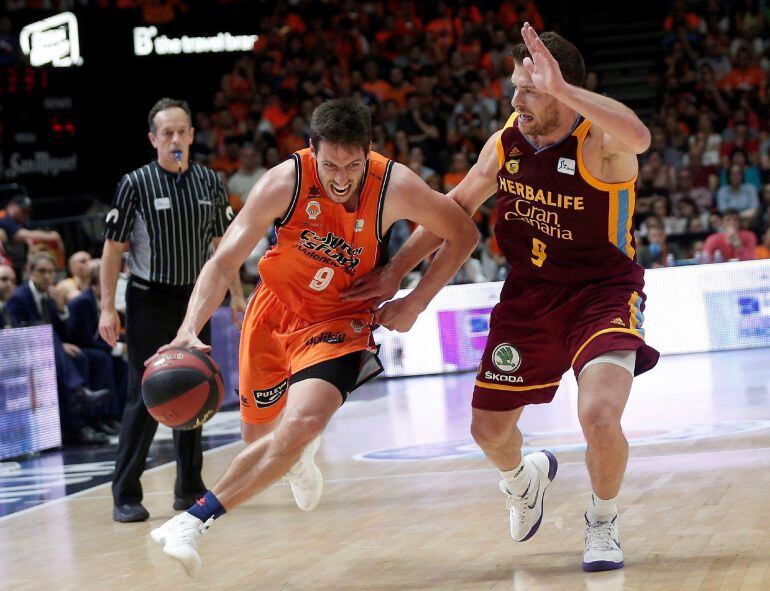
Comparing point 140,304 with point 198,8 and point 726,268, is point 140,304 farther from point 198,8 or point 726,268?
point 198,8

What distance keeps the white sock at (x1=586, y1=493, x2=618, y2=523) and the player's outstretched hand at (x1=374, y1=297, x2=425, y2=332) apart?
3.24 feet

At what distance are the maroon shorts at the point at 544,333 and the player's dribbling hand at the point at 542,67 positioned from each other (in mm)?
830

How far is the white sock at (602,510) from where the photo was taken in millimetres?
4145

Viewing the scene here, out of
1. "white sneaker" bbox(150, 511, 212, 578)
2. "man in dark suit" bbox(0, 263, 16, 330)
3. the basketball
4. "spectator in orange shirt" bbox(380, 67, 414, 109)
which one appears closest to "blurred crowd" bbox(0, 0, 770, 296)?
"spectator in orange shirt" bbox(380, 67, 414, 109)

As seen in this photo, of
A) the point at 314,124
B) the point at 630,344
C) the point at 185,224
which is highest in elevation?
the point at 314,124

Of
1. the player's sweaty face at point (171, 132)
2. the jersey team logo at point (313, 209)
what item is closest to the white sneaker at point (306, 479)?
the jersey team logo at point (313, 209)

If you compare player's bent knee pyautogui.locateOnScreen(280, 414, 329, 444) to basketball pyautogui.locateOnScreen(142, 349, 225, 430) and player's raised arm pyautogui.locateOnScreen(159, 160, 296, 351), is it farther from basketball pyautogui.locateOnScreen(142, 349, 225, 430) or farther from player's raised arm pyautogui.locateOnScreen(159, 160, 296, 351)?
player's raised arm pyautogui.locateOnScreen(159, 160, 296, 351)

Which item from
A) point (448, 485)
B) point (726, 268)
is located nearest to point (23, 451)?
point (448, 485)

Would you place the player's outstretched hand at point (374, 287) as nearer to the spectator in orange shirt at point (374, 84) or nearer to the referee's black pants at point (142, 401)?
the referee's black pants at point (142, 401)

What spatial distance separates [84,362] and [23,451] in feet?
3.54

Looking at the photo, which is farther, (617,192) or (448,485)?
(448,485)

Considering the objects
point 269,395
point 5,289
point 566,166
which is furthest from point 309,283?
point 5,289

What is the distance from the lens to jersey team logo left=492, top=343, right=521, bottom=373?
4426 millimetres

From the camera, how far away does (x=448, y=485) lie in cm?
615
